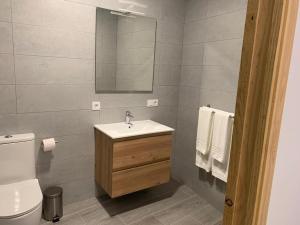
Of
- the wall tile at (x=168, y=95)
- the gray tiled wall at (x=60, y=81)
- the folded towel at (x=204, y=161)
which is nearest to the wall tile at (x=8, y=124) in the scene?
the gray tiled wall at (x=60, y=81)

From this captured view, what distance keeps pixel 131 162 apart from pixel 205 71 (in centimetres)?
126

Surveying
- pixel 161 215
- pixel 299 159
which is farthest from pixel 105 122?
pixel 299 159

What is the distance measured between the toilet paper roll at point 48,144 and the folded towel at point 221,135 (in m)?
1.55

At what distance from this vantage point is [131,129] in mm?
2414

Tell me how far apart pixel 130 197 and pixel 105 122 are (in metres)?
0.90

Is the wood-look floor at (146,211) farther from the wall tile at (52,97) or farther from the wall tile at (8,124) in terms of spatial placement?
the wall tile at (52,97)

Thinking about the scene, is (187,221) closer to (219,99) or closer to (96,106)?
(219,99)

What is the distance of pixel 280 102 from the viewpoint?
2.44 feet

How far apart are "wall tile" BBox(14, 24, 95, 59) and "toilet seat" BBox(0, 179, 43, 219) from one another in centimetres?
112

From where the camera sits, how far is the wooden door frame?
2.26 feet

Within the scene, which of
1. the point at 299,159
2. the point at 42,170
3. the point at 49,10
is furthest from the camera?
the point at 42,170

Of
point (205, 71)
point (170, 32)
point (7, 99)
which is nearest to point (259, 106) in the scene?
point (205, 71)

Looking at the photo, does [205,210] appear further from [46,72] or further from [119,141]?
[46,72]

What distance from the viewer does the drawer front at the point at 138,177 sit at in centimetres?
218
